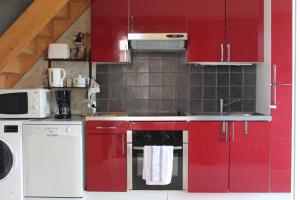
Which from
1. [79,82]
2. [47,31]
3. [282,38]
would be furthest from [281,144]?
[47,31]

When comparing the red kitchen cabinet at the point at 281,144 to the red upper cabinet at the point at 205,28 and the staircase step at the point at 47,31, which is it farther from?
the staircase step at the point at 47,31

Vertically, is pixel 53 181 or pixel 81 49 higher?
pixel 81 49

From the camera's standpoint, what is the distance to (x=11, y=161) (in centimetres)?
288

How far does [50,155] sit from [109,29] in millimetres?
1355

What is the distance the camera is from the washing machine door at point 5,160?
9.43 feet

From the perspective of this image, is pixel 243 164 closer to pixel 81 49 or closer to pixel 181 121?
pixel 181 121

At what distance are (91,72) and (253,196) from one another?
212 cm

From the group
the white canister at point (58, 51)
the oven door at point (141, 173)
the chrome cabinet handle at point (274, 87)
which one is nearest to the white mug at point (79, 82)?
the white canister at point (58, 51)

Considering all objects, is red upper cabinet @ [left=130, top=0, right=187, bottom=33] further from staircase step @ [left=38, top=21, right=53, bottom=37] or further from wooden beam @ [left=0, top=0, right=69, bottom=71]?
staircase step @ [left=38, top=21, right=53, bottom=37]

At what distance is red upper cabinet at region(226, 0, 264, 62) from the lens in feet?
10.3

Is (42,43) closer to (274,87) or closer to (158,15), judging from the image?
(158,15)

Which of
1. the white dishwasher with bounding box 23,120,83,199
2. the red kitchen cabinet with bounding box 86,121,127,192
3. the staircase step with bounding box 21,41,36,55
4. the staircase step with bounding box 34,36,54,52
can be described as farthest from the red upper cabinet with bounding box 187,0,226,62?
the staircase step with bounding box 21,41,36,55

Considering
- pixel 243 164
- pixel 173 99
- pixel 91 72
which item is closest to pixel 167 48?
pixel 173 99

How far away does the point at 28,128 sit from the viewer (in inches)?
114
